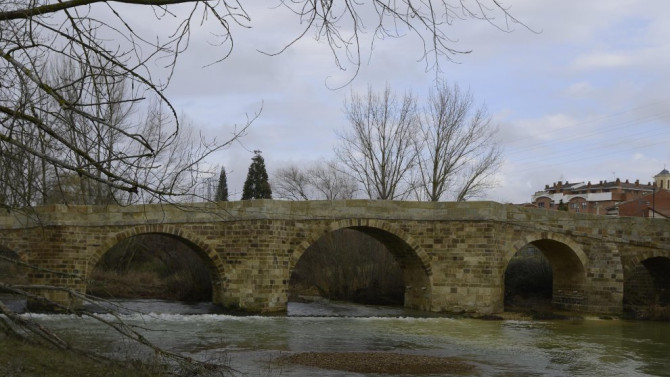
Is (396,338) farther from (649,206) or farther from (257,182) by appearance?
(649,206)

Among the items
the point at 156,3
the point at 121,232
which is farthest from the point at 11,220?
the point at 156,3

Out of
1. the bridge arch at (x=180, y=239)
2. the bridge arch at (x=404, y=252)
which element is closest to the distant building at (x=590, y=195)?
the bridge arch at (x=404, y=252)

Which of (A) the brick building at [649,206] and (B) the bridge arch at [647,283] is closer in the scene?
(B) the bridge arch at [647,283]

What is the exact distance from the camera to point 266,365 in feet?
30.5

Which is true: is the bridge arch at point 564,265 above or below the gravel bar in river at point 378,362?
above

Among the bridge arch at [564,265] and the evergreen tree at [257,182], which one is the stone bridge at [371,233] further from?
the evergreen tree at [257,182]

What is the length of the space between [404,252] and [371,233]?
0.94m

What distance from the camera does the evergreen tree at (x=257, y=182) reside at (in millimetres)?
31188

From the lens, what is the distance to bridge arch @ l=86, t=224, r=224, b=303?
15578mm

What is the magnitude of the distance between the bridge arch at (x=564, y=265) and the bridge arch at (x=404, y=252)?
2.05 metres

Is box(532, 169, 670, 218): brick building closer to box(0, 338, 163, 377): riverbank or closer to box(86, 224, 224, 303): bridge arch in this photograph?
box(86, 224, 224, 303): bridge arch

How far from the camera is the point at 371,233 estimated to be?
1797 cm

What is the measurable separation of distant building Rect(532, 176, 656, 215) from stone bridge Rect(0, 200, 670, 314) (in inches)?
1057

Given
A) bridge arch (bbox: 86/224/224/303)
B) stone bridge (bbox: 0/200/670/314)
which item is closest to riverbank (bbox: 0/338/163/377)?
stone bridge (bbox: 0/200/670/314)
